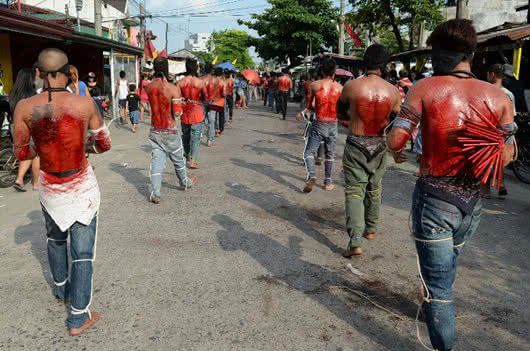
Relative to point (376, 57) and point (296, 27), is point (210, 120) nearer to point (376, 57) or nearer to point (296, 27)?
point (376, 57)

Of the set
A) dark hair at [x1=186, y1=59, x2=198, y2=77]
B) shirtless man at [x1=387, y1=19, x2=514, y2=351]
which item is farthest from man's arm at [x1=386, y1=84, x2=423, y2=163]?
dark hair at [x1=186, y1=59, x2=198, y2=77]

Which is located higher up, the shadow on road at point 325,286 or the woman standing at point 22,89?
the woman standing at point 22,89

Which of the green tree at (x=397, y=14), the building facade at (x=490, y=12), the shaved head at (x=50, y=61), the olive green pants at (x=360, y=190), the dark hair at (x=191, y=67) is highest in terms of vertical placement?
the building facade at (x=490, y=12)

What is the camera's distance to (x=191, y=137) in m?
8.89

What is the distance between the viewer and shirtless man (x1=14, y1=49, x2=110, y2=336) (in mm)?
3182

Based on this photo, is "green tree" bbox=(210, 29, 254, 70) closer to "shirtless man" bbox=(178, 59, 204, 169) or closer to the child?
the child

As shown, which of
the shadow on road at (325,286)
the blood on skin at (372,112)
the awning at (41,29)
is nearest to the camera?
the shadow on road at (325,286)

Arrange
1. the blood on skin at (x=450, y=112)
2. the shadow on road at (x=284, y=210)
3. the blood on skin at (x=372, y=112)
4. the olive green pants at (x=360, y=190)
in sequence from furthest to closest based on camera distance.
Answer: the shadow on road at (x=284, y=210), the blood on skin at (x=372, y=112), the olive green pants at (x=360, y=190), the blood on skin at (x=450, y=112)

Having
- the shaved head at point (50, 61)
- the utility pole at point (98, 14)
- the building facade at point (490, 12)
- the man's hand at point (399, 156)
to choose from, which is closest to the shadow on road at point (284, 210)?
the man's hand at point (399, 156)

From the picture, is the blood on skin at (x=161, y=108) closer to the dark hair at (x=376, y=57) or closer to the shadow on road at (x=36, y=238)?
the shadow on road at (x=36, y=238)

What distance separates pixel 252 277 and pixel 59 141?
1978 millimetres

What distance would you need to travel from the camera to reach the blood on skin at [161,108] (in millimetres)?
6797

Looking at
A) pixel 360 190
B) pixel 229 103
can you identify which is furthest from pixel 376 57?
pixel 229 103

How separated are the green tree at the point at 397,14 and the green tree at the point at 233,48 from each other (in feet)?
167
